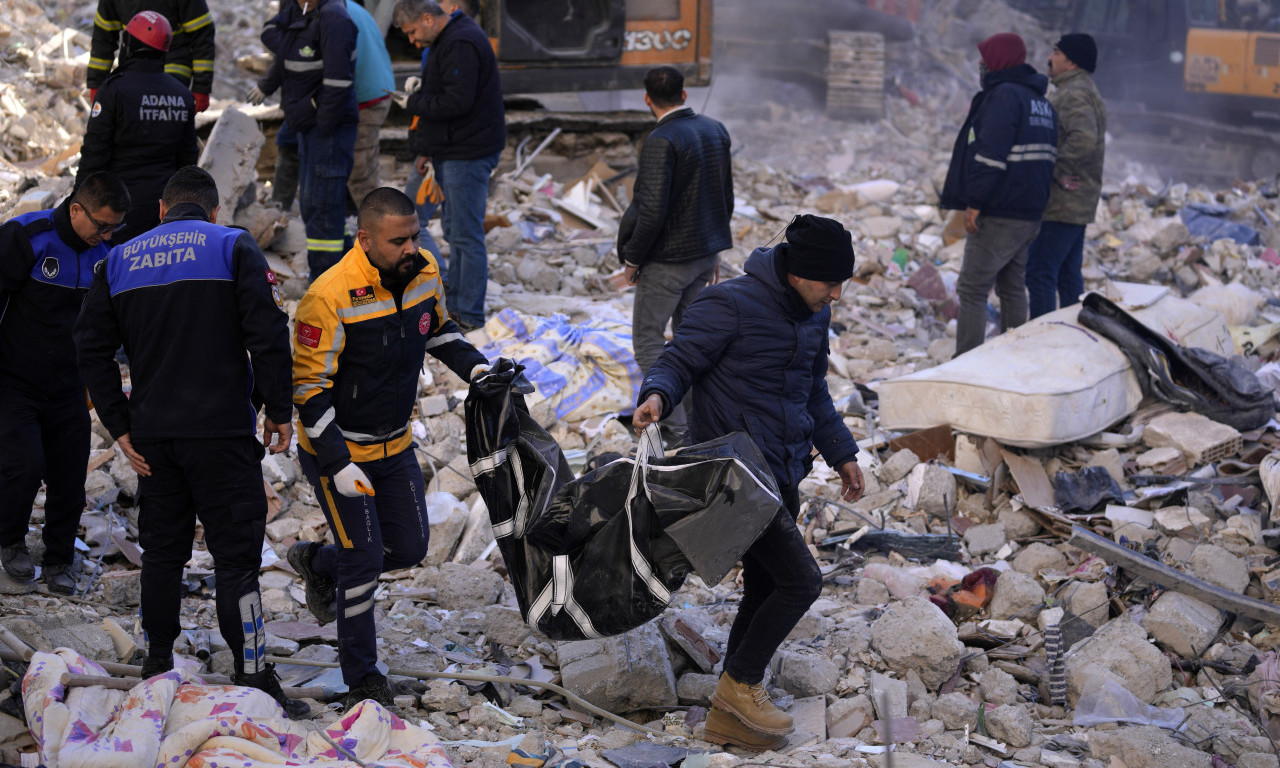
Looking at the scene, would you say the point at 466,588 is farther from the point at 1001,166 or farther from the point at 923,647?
the point at 1001,166

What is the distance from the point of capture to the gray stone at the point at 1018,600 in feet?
16.0

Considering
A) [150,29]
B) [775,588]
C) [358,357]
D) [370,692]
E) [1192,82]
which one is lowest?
[370,692]

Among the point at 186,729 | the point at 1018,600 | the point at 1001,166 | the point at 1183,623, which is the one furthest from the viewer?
the point at 1001,166

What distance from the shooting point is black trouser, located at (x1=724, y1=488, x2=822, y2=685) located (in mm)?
3465

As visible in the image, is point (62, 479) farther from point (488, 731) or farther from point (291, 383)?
point (488, 731)

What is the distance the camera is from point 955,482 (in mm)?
5961

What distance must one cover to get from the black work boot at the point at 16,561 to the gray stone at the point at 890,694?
3264 mm

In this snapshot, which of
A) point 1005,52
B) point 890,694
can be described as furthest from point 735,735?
point 1005,52

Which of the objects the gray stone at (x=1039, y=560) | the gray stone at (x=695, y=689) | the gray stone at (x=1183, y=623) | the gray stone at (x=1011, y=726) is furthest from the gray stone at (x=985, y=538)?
the gray stone at (x=695, y=689)

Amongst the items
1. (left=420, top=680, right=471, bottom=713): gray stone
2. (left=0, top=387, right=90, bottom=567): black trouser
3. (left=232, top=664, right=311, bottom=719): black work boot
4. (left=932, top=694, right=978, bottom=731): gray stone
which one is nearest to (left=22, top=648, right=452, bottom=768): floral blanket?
(left=232, top=664, right=311, bottom=719): black work boot

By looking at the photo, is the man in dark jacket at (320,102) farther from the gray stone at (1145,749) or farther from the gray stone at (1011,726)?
the gray stone at (1145,749)

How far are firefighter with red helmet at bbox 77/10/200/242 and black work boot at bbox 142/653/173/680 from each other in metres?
2.41

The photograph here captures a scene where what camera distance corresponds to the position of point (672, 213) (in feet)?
18.6

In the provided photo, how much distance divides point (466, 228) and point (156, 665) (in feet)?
12.7
